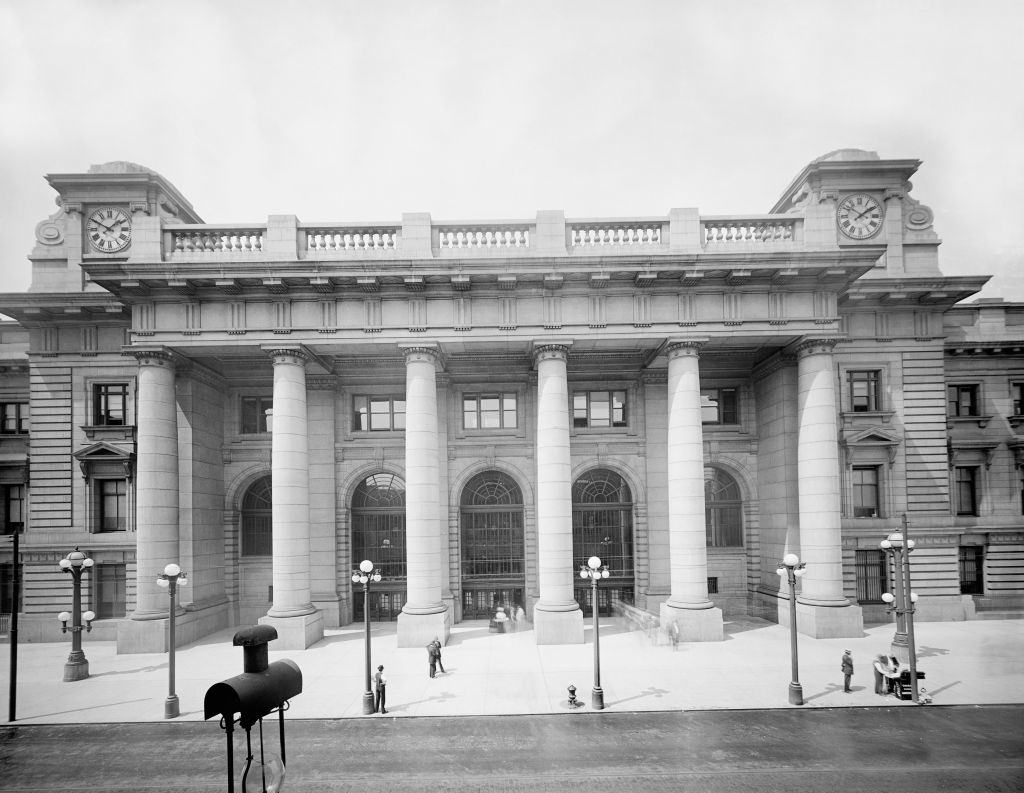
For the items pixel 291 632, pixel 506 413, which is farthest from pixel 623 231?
pixel 291 632

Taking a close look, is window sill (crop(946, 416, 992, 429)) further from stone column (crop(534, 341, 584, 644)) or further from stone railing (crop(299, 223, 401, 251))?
stone railing (crop(299, 223, 401, 251))

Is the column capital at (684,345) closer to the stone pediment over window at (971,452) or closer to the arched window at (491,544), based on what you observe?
the arched window at (491,544)

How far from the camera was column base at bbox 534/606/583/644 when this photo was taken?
2261cm

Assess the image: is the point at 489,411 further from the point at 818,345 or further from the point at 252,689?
the point at 252,689

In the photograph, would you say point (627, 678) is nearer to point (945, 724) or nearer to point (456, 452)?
point (945, 724)

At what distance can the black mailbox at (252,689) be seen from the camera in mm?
5891

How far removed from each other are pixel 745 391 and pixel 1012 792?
724 inches

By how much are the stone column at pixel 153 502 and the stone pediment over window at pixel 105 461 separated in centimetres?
352

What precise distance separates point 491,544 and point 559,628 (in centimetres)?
643

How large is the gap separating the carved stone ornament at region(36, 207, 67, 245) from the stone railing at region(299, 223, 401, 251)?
12.0 m

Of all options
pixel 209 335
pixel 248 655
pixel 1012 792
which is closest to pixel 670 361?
pixel 1012 792

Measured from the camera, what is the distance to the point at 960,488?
28.6 meters

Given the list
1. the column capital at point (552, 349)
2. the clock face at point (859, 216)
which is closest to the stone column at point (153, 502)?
the column capital at point (552, 349)

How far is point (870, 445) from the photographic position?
26000 millimetres
